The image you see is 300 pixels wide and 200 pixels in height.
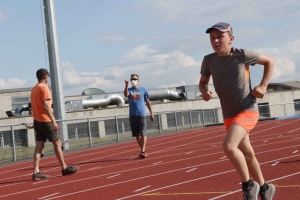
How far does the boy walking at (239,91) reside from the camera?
16.8 feet

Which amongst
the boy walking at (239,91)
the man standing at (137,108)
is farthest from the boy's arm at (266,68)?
the man standing at (137,108)

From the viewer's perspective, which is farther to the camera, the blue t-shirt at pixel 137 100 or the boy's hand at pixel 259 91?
the blue t-shirt at pixel 137 100

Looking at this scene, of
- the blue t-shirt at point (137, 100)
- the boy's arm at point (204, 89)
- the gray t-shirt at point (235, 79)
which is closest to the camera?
the gray t-shirt at point (235, 79)

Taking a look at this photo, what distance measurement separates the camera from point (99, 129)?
24.4m

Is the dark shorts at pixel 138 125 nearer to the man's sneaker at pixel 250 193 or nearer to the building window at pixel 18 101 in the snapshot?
the man's sneaker at pixel 250 193

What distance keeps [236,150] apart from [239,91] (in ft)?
1.89

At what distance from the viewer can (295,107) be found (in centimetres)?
3900

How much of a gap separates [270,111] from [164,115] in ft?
32.4

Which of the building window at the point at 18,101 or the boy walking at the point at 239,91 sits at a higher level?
the building window at the point at 18,101

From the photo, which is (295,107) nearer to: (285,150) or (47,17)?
(47,17)

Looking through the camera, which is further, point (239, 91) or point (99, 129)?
point (99, 129)

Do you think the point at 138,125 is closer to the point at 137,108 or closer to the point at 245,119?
the point at 137,108

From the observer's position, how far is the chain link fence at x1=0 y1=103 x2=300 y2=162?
742 inches

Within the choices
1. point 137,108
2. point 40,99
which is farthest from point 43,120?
point 137,108
